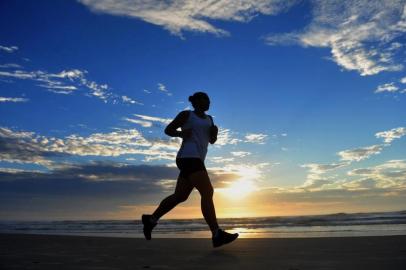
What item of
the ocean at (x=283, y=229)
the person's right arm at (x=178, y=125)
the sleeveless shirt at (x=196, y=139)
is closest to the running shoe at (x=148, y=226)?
the sleeveless shirt at (x=196, y=139)

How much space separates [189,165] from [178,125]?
0.54 metres

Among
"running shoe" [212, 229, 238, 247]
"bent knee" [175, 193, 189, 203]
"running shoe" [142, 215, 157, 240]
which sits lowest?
"running shoe" [212, 229, 238, 247]

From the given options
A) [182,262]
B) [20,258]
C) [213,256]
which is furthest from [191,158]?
[20,258]

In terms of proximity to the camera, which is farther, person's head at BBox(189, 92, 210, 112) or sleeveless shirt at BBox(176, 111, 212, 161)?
person's head at BBox(189, 92, 210, 112)

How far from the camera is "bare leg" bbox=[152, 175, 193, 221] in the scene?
5.59 metres

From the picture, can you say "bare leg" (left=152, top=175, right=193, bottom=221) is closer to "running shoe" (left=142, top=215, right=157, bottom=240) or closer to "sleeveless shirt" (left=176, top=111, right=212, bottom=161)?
"running shoe" (left=142, top=215, right=157, bottom=240)

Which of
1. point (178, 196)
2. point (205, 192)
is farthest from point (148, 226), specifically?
point (205, 192)

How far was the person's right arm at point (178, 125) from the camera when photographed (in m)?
5.60

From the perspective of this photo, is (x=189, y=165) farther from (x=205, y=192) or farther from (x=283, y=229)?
(x=283, y=229)

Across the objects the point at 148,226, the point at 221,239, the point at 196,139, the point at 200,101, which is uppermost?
the point at 200,101

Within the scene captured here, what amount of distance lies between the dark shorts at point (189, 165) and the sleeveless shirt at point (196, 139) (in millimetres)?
50

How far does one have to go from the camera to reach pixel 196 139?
5559 mm

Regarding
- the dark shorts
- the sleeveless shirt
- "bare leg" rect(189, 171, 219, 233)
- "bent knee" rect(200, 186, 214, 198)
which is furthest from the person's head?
"bent knee" rect(200, 186, 214, 198)

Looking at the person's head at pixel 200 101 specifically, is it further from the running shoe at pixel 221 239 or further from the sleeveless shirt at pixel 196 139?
the running shoe at pixel 221 239
